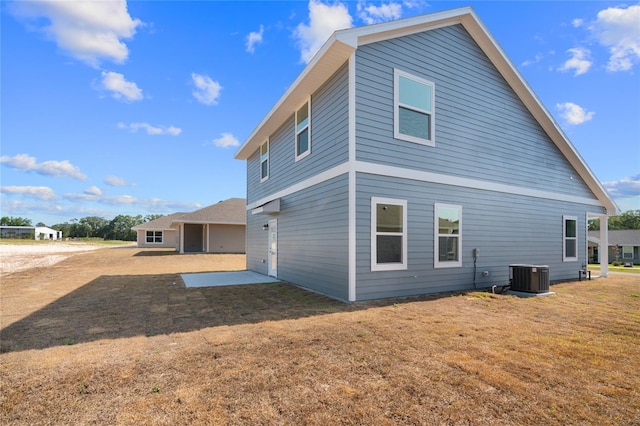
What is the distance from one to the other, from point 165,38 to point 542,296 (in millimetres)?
14668

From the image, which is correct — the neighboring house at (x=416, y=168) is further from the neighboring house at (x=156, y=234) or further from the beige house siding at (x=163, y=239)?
the beige house siding at (x=163, y=239)

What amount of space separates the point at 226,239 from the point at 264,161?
56.2 ft

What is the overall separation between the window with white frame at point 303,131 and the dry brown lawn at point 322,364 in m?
4.43

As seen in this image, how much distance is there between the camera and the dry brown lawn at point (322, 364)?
2.46 meters

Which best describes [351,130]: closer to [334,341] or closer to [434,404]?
[334,341]

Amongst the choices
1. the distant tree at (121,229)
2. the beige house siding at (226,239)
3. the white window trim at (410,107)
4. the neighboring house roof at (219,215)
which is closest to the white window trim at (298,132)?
the white window trim at (410,107)

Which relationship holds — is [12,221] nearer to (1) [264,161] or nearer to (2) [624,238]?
(1) [264,161]

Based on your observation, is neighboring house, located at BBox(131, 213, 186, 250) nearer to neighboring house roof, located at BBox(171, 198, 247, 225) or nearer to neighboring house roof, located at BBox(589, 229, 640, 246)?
neighboring house roof, located at BBox(171, 198, 247, 225)

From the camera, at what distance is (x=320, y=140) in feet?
26.1

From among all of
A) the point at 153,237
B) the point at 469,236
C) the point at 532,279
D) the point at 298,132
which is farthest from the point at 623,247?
the point at 153,237

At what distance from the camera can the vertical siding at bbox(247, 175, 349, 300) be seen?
22.3 feet

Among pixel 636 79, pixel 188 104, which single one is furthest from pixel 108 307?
pixel 636 79

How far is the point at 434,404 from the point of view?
2.56 m

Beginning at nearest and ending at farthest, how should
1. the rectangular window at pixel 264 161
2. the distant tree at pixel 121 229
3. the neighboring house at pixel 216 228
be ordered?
1. the rectangular window at pixel 264 161
2. the neighboring house at pixel 216 228
3. the distant tree at pixel 121 229
